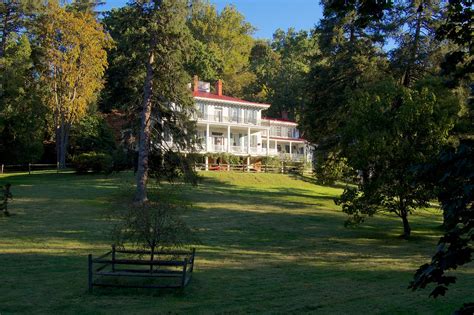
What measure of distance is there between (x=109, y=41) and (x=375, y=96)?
40.2m

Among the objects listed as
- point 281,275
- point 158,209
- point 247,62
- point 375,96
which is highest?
point 247,62

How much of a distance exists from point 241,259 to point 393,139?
7.89 metres

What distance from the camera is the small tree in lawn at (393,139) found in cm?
1870

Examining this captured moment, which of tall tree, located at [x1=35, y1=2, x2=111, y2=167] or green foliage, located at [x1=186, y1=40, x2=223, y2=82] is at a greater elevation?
green foliage, located at [x1=186, y1=40, x2=223, y2=82]

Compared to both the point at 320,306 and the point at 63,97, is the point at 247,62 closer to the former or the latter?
the point at 63,97

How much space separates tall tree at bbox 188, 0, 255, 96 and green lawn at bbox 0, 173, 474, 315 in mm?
56349

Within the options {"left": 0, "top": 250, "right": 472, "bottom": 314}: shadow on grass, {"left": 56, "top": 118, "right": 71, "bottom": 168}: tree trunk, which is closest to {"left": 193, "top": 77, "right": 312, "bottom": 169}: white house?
{"left": 56, "top": 118, "right": 71, "bottom": 168}: tree trunk

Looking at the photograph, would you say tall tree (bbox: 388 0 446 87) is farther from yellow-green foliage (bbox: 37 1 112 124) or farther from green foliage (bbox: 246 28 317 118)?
green foliage (bbox: 246 28 317 118)

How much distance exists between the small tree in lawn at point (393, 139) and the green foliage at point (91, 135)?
37388mm

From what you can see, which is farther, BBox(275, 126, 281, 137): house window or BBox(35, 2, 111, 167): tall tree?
BBox(275, 126, 281, 137): house window

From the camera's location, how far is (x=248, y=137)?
60.2 metres

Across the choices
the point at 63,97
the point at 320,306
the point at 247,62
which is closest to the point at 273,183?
the point at 63,97

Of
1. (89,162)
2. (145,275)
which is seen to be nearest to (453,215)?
(145,275)

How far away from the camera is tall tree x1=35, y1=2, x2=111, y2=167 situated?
49.7m
